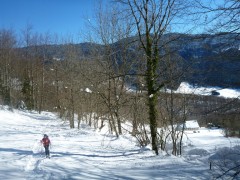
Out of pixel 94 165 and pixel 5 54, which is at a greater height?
pixel 5 54

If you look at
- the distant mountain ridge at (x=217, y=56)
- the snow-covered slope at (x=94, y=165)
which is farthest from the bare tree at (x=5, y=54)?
the distant mountain ridge at (x=217, y=56)

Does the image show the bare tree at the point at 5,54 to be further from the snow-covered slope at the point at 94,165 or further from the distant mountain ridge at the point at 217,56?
the distant mountain ridge at the point at 217,56

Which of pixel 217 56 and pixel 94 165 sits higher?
pixel 217 56

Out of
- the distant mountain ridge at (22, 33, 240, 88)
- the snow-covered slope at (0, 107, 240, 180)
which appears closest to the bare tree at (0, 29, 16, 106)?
the snow-covered slope at (0, 107, 240, 180)

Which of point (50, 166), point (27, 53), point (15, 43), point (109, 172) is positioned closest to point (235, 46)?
point (109, 172)

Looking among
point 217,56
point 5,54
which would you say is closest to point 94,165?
point 217,56

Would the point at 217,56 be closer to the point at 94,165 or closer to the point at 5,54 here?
the point at 94,165

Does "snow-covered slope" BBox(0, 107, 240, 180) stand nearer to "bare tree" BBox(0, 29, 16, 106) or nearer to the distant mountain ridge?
the distant mountain ridge

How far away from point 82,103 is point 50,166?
22436mm

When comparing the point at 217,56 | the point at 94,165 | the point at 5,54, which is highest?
the point at 5,54

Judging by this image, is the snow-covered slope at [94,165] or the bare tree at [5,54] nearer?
the snow-covered slope at [94,165]

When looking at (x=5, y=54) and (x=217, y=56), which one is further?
(x=5, y=54)

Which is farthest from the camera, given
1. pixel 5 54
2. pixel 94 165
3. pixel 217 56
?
pixel 5 54

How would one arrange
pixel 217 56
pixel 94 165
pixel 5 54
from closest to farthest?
pixel 217 56
pixel 94 165
pixel 5 54
